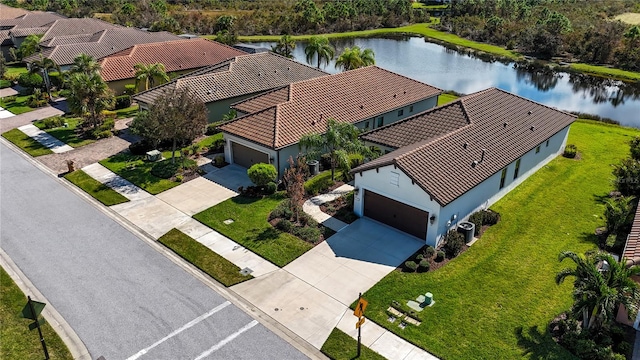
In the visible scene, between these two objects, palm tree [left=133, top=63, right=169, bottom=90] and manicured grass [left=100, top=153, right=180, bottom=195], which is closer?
manicured grass [left=100, top=153, right=180, bottom=195]

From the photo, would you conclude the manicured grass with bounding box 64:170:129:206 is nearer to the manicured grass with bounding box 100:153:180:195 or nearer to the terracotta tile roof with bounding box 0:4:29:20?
the manicured grass with bounding box 100:153:180:195

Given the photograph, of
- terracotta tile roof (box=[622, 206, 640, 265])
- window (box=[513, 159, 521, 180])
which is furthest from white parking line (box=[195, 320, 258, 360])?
window (box=[513, 159, 521, 180])

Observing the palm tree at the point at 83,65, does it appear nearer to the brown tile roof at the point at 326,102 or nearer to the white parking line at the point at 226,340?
the brown tile roof at the point at 326,102

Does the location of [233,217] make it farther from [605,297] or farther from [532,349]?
[605,297]

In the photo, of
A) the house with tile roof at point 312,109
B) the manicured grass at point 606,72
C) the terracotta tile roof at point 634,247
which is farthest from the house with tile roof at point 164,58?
the manicured grass at point 606,72

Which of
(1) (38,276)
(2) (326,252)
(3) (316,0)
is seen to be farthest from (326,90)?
(3) (316,0)

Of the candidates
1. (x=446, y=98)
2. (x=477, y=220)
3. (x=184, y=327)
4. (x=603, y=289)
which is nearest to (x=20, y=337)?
(x=184, y=327)
